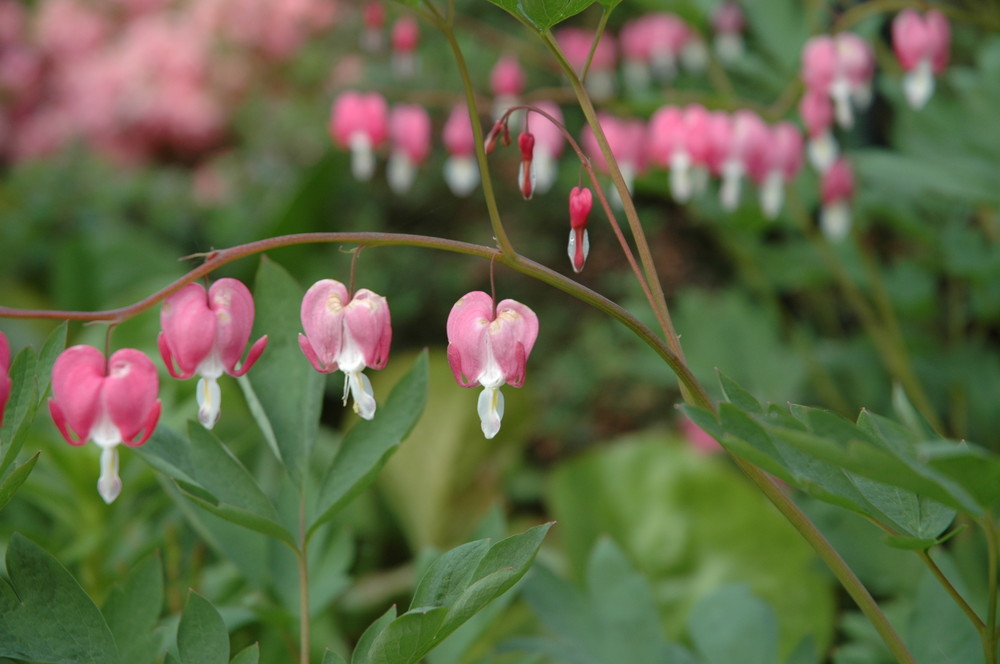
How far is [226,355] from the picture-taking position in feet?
2.03

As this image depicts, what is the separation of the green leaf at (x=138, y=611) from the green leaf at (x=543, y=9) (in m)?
0.47

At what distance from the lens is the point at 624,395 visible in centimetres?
→ 248

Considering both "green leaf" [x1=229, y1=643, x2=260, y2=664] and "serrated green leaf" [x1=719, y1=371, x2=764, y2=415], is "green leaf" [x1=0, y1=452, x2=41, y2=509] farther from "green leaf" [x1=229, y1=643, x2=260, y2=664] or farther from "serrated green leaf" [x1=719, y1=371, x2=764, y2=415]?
"serrated green leaf" [x1=719, y1=371, x2=764, y2=415]

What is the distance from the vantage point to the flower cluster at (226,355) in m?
0.58

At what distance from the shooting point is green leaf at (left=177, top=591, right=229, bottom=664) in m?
0.58

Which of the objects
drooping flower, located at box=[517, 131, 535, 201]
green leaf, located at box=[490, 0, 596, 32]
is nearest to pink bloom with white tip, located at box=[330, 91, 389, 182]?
drooping flower, located at box=[517, 131, 535, 201]

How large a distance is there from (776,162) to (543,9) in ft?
3.17

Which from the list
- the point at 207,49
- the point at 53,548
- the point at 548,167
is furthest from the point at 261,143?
the point at 53,548

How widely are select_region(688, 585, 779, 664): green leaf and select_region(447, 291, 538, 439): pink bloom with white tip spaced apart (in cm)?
31

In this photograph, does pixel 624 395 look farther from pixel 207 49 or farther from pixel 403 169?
pixel 207 49

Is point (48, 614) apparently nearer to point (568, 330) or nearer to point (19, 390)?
point (19, 390)

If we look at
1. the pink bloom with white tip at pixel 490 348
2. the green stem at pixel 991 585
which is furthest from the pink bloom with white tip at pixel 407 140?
the green stem at pixel 991 585

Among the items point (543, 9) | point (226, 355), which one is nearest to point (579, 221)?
point (543, 9)

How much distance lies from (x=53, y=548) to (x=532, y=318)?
675mm
